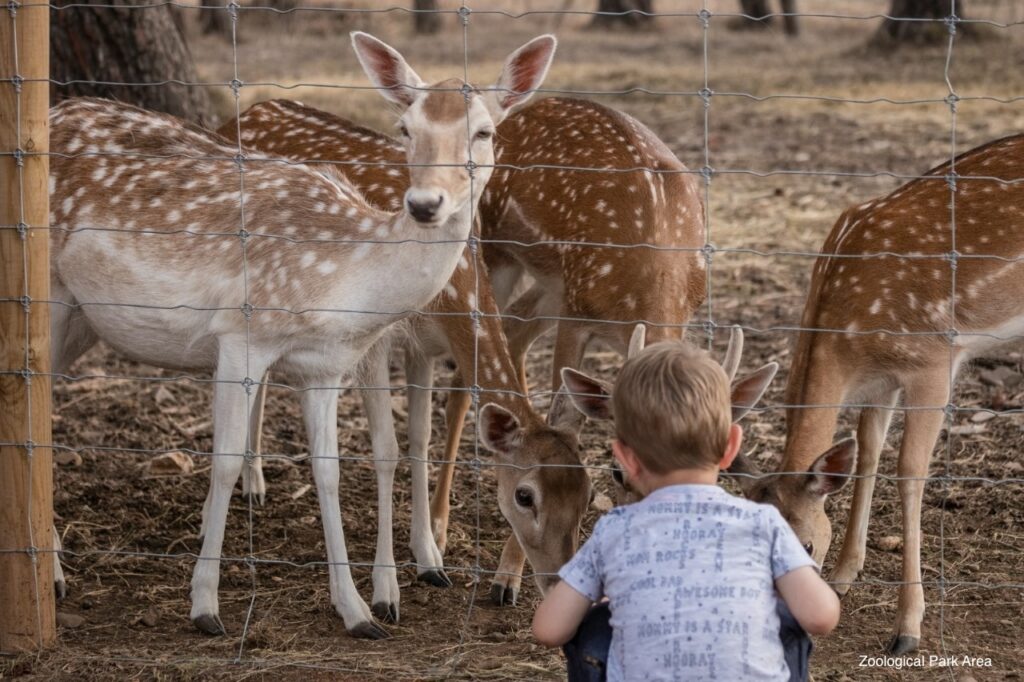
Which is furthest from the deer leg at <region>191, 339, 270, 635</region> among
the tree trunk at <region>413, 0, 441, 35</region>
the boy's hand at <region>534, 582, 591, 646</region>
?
the tree trunk at <region>413, 0, 441, 35</region>

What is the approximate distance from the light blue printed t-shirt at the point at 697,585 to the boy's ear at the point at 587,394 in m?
0.96

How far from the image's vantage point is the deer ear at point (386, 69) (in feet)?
13.8

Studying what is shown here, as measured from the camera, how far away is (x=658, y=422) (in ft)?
9.41

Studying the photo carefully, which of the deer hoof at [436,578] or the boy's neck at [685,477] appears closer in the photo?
the boy's neck at [685,477]

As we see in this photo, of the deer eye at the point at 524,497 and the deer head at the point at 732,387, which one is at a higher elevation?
the deer head at the point at 732,387

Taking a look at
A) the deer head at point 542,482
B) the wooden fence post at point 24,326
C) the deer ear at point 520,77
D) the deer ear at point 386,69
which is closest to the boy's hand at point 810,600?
the deer head at point 542,482

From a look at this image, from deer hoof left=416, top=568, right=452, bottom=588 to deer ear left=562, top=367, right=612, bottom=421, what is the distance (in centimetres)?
130

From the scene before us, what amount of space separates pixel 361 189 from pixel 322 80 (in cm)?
1024

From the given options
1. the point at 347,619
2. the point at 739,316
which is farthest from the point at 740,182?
the point at 347,619

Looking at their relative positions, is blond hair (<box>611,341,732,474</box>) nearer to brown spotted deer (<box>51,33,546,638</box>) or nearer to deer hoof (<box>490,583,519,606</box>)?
brown spotted deer (<box>51,33,546,638</box>)

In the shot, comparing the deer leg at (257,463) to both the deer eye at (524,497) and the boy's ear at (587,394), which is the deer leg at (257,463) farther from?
the boy's ear at (587,394)

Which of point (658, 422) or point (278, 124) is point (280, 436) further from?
point (658, 422)

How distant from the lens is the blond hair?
2855mm

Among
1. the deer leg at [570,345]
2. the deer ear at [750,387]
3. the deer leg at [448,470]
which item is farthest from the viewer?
the deer leg at [570,345]
